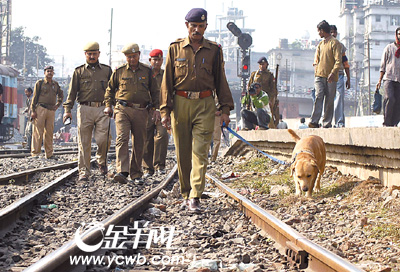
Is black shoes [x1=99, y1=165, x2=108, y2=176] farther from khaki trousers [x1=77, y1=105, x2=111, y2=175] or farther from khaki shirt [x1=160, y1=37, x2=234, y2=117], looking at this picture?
khaki shirt [x1=160, y1=37, x2=234, y2=117]

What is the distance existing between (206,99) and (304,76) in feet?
404

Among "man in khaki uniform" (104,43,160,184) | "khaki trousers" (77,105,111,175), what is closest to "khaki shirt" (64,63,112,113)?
"khaki trousers" (77,105,111,175)

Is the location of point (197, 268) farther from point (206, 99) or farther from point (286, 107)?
point (286, 107)

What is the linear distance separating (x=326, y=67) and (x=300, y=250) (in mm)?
6877

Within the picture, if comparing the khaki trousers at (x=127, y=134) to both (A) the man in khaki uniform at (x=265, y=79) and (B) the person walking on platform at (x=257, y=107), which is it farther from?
(A) the man in khaki uniform at (x=265, y=79)

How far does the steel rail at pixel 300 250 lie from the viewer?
132 inches

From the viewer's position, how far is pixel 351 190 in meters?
7.04

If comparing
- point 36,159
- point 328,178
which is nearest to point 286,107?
point 36,159

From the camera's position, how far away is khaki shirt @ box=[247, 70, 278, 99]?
14375 mm

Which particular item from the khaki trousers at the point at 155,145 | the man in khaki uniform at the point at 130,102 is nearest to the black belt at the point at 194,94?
the man in khaki uniform at the point at 130,102

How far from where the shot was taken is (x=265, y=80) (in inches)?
576

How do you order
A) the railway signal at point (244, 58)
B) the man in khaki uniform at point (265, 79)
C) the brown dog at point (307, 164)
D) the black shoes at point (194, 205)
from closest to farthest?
the black shoes at point (194, 205), the brown dog at point (307, 164), the man in khaki uniform at point (265, 79), the railway signal at point (244, 58)

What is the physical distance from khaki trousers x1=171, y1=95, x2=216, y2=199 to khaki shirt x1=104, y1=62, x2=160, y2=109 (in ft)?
9.42

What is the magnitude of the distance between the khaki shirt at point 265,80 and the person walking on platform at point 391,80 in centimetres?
554
